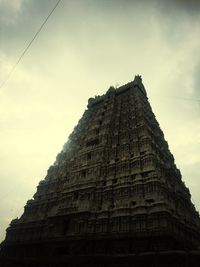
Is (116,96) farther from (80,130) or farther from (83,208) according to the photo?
(83,208)

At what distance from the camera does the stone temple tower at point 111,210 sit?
20547mm

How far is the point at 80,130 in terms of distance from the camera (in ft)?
142

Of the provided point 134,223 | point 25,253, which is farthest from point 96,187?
point 25,253

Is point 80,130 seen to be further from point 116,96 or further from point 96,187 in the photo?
point 96,187

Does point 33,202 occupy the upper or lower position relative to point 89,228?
upper

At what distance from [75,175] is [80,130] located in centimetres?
1283

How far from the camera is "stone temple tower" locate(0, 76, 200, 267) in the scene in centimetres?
2055

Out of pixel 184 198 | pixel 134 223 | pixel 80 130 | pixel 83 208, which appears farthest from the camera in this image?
pixel 80 130

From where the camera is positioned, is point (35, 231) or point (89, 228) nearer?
point (89, 228)

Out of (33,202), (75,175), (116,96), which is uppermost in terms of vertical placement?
(116,96)

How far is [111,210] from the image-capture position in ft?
79.2

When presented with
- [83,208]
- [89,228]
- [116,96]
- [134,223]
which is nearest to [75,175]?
[83,208]

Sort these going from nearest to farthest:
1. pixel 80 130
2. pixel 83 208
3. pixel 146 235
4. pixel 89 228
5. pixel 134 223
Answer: pixel 146 235
pixel 134 223
pixel 89 228
pixel 83 208
pixel 80 130

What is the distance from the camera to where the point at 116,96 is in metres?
44.3
